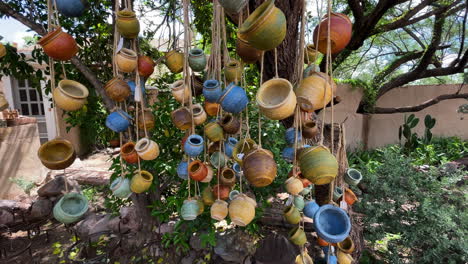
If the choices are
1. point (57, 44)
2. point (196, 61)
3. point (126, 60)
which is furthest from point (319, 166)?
point (57, 44)

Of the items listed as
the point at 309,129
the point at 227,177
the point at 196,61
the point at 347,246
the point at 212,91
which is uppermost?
the point at 196,61

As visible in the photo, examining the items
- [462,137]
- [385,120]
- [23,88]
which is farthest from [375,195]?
[23,88]

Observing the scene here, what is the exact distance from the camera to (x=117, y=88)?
2.48 feet

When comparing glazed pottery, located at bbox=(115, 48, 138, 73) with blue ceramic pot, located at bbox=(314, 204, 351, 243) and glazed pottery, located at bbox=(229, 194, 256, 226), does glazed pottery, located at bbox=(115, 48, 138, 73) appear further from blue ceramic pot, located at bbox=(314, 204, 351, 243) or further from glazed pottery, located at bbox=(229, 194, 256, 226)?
blue ceramic pot, located at bbox=(314, 204, 351, 243)

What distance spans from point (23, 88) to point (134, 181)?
5511 millimetres

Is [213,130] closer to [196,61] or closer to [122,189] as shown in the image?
[196,61]

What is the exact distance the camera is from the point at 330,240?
0.55 m

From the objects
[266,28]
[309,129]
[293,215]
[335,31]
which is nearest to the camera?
[266,28]

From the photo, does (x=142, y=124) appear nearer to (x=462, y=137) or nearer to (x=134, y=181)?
(x=134, y=181)

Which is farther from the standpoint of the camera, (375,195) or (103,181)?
(103,181)

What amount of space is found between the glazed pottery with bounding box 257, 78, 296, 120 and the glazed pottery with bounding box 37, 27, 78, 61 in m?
0.52

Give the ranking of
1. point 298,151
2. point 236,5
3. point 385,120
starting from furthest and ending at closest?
1. point 385,120
2. point 298,151
3. point 236,5

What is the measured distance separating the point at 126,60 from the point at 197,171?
1.24 ft

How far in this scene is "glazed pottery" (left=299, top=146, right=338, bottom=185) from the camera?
1.71ft
